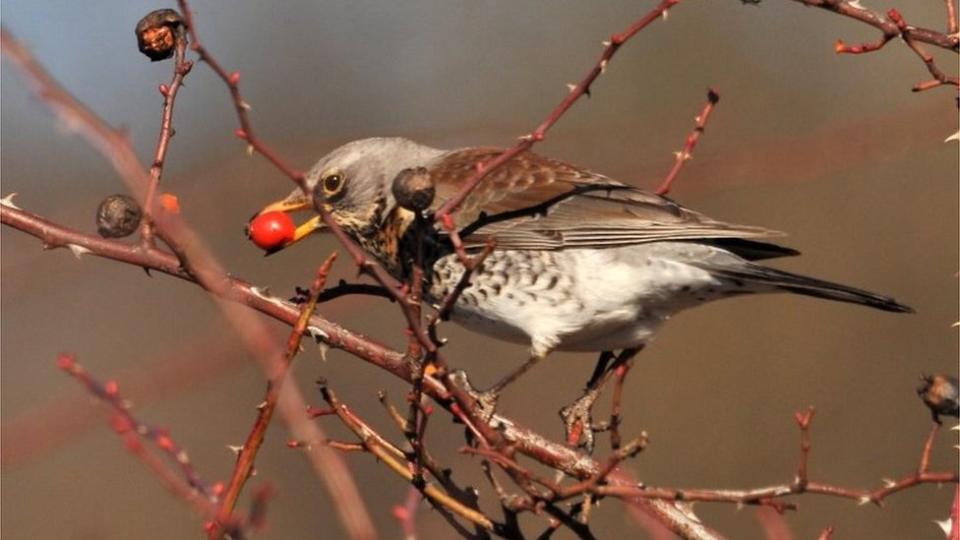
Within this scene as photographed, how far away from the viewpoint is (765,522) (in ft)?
8.04

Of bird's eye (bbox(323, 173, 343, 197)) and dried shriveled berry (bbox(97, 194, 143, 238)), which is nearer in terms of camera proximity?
dried shriveled berry (bbox(97, 194, 143, 238))

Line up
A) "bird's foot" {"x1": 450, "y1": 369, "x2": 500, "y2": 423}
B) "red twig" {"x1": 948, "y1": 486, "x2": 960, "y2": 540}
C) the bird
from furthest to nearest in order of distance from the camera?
1. the bird
2. "bird's foot" {"x1": 450, "y1": 369, "x2": 500, "y2": 423}
3. "red twig" {"x1": 948, "y1": 486, "x2": 960, "y2": 540}

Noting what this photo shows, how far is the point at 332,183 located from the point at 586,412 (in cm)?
114

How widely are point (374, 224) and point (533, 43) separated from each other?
232 inches

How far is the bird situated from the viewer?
3785mm

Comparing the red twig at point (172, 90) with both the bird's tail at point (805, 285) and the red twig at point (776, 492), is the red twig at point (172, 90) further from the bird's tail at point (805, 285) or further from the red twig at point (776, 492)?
the bird's tail at point (805, 285)

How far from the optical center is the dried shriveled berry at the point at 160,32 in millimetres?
2656

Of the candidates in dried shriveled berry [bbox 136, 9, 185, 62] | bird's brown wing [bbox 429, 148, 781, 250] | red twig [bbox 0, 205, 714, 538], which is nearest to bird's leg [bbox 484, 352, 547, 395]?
bird's brown wing [bbox 429, 148, 781, 250]

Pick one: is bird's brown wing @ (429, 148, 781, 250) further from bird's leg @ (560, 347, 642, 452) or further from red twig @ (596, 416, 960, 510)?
red twig @ (596, 416, 960, 510)

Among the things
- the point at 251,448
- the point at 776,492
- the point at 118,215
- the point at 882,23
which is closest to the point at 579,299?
the point at 882,23

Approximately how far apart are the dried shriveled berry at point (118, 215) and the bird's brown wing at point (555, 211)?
1488 millimetres

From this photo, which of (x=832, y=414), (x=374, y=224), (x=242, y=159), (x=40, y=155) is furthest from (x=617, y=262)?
(x=40, y=155)

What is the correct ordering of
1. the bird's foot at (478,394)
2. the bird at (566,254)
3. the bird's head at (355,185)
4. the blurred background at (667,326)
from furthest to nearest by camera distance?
the blurred background at (667,326), the bird's head at (355,185), the bird at (566,254), the bird's foot at (478,394)

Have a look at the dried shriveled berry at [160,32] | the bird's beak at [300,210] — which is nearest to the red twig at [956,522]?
the dried shriveled berry at [160,32]
